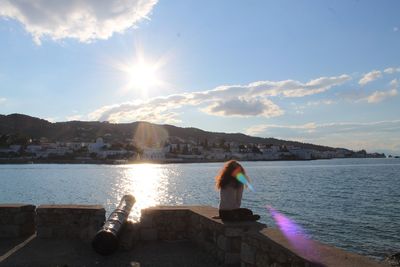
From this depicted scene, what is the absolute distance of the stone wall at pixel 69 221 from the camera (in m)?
9.62

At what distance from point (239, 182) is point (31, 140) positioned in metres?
202

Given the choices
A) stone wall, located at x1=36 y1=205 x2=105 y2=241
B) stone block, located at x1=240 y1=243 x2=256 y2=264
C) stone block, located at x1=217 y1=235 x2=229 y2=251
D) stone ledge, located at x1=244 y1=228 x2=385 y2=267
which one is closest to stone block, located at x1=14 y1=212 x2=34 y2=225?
stone wall, located at x1=36 y1=205 x2=105 y2=241

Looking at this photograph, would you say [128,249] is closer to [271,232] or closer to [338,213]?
[271,232]

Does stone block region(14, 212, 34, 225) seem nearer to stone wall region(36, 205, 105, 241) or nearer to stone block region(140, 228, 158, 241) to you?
stone wall region(36, 205, 105, 241)

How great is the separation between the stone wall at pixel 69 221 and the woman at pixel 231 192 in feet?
9.85

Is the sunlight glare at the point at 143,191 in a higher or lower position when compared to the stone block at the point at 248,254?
lower

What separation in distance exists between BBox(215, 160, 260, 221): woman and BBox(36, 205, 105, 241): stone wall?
118 inches

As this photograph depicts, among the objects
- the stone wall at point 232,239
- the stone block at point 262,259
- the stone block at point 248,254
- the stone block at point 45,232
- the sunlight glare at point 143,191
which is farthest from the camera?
the sunlight glare at point 143,191

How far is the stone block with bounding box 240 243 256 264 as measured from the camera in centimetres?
626

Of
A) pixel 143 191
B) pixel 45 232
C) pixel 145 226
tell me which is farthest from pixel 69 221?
pixel 143 191

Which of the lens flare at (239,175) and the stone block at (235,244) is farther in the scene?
the lens flare at (239,175)

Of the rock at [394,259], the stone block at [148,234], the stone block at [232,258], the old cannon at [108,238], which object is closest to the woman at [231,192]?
the stone block at [232,258]

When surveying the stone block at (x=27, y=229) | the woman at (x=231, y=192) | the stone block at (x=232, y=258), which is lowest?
the stone block at (x=27, y=229)

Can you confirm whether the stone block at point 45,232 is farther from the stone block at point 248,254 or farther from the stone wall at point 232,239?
the stone block at point 248,254
